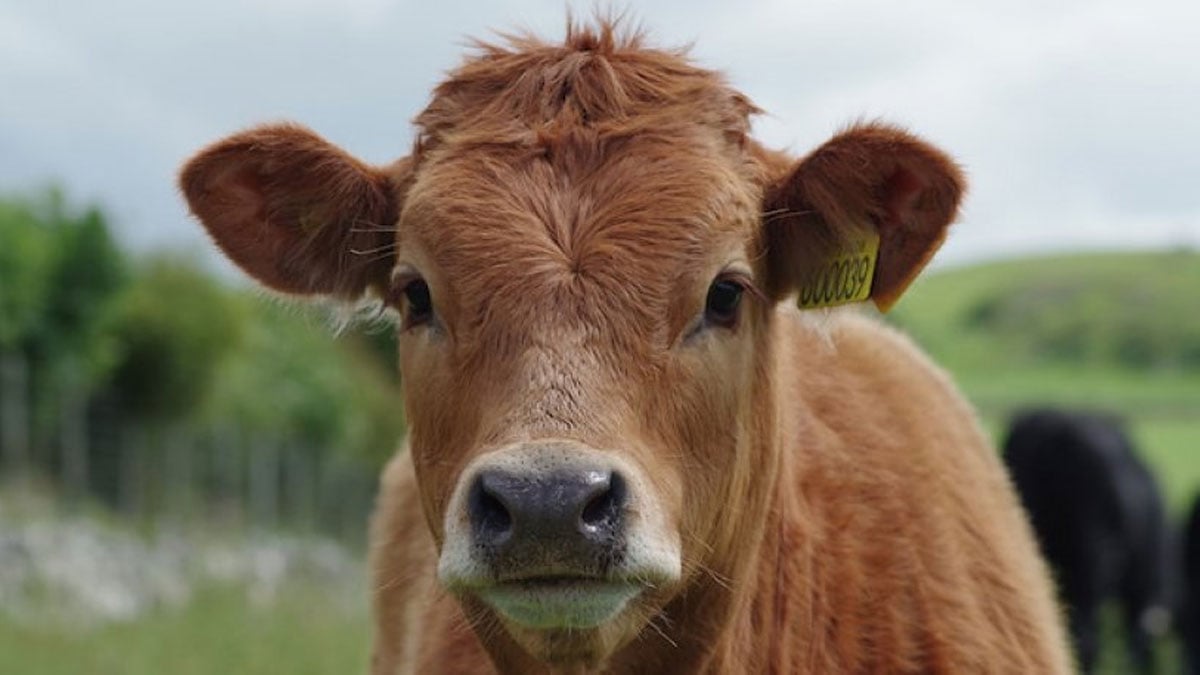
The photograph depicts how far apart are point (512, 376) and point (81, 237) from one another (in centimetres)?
4058

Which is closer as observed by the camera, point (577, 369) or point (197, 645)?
point (577, 369)

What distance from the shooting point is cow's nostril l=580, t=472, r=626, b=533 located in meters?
4.25

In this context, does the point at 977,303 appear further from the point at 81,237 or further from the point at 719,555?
the point at 719,555

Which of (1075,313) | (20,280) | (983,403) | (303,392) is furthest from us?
(1075,313)

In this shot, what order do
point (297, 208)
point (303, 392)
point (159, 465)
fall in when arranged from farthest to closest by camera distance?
point (303, 392) → point (159, 465) → point (297, 208)

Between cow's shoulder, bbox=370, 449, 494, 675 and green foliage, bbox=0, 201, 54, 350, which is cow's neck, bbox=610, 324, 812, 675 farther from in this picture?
green foliage, bbox=0, 201, 54, 350

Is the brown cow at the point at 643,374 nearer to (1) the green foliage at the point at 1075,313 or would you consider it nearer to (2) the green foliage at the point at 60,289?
(2) the green foliage at the point at 60,289

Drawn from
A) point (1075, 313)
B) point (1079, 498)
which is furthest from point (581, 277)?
point (1075, 313)

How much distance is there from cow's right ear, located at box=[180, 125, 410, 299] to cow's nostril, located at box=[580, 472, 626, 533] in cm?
155

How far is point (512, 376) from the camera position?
4660 mm

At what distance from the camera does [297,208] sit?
5.81 meters

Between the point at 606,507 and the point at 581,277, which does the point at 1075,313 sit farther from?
the point at 606,507

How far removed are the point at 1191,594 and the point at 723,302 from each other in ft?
51.6

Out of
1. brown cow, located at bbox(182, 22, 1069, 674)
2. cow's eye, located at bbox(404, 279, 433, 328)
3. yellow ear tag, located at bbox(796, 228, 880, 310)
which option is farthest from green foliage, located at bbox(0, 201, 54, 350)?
yellow ear tag, located at bbox(796, 228, 880, 310)
